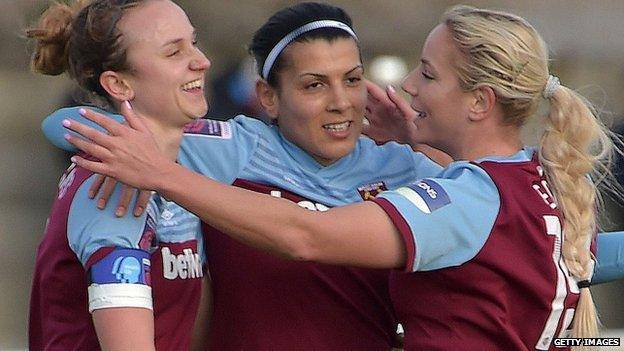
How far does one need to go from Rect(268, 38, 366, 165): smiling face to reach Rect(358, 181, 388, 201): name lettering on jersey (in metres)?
0.09

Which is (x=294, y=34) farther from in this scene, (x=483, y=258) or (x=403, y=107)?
(x=483, y=258)

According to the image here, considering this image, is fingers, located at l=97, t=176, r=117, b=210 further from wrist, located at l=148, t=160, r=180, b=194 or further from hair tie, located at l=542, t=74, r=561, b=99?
hair tie, located at l=542, t=74, r=561, b=99

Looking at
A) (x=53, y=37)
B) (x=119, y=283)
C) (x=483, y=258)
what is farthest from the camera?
(x=53, y=37)

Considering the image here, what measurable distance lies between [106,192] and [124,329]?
0.90 ft

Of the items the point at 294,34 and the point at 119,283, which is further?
the point at 294,34

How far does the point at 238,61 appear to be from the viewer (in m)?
6.14

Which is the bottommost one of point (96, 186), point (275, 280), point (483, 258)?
point (275, 280)

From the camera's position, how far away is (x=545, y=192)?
2564 mm

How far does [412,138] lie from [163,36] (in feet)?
2.26

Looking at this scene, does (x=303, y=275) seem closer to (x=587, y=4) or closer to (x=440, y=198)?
(x=440, y=198)

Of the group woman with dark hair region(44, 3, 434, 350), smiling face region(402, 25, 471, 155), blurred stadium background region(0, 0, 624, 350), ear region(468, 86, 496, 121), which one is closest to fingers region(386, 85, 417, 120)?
woman with dark hair region(44, 3, 434, 350)

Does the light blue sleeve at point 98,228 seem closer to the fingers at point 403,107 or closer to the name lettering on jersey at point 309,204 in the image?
the name lettering on jersey at point 309,204

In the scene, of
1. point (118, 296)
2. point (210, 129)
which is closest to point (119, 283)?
point (118, 296)

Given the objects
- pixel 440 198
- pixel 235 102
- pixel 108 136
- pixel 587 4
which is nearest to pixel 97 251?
pixel 108 136
